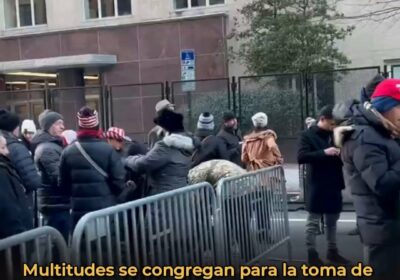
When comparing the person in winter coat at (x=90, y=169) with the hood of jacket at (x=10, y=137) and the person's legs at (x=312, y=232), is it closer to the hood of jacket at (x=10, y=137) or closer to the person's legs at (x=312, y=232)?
the hood of jacket at (x=10, y=137)

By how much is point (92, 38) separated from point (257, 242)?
19254 millimetres

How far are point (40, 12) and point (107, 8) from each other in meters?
3.04

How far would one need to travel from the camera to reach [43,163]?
22.6 feet

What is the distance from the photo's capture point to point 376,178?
3996 millimetres

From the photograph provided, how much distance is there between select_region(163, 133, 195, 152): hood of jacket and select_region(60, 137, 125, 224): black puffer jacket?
491mm

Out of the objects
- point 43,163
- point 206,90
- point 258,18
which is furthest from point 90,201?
point 258,18

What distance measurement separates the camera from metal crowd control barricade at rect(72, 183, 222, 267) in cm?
395

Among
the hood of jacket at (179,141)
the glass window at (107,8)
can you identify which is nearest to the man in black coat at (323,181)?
the hood of jacket at (179,141)

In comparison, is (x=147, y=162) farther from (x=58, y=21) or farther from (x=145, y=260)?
(x=58, y=21)

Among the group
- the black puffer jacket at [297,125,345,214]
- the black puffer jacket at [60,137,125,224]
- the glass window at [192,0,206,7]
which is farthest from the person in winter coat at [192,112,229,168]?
the glass window at [192,0,206,7]

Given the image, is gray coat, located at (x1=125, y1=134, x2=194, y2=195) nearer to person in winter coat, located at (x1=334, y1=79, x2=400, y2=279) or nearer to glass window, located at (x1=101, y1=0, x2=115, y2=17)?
person in winter coat, located at (x1=334, y1=79, x2=400, y2=279)

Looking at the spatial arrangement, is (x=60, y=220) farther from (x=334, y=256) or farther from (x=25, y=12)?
(x=25, y=12)

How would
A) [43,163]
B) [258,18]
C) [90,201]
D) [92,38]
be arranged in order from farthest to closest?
[92,38] → [258,18] → [43,163] → [90,201]

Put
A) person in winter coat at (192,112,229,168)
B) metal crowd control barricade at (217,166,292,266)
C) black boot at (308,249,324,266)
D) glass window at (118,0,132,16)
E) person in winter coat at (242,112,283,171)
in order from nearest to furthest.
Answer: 1. metal crowd control barricade at (217,166,292,266)
2. black boot at (308,249,324,266)
3. person in winter coat at (192,112,229,168)
4. person in winter coat at (242,112,283,171)
5. glass window at (118,0,132,16)
